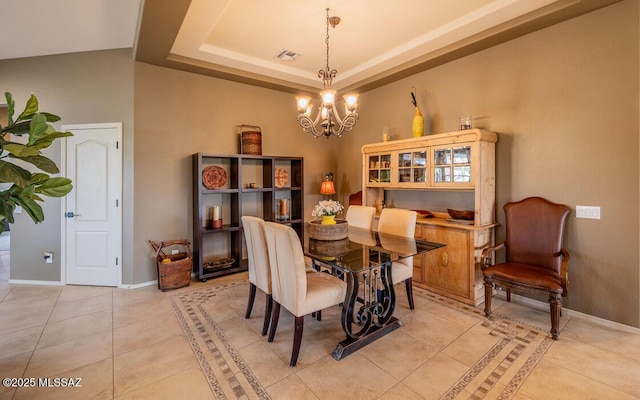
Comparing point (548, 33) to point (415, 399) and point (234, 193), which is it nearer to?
point (415, 399)

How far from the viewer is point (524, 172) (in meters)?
3.29

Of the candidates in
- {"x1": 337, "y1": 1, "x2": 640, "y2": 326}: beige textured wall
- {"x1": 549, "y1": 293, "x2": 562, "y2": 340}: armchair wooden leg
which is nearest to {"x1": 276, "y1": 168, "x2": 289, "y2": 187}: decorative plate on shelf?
{"x1": 337, "y1": 1, "x2": 640, "y2": 326}: beige textured wall

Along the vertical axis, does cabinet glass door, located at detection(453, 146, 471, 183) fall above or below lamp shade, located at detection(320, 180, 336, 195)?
above

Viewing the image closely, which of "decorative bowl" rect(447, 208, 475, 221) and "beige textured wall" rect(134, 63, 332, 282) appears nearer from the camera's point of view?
"decorative bowl" rect(447, 208, 475, 221)

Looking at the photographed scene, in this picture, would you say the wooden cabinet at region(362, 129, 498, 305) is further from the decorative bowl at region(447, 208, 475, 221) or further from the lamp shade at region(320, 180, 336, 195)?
the lamp shade at region(320, 180, 336, 195)

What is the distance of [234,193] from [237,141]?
0.81 meters

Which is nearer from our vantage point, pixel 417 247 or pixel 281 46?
pixel 417 247

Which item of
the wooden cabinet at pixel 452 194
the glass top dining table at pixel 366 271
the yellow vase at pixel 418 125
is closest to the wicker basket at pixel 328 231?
the glass top dining table at pixel 366 271

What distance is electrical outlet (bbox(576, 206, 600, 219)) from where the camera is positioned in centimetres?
284

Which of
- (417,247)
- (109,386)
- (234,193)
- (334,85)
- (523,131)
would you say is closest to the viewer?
(109,386)

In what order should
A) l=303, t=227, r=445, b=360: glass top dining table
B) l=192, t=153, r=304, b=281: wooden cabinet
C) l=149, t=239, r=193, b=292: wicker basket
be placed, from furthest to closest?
l=192, t=153, r=304, b=281: wooden cabinet < l=149, t=239, r=193, b=292: wicker basket < l=303, t=227, r=445, b=360: glass top dining table

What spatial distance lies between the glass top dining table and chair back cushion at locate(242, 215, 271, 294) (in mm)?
373

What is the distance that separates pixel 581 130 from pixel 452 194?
4.61ft

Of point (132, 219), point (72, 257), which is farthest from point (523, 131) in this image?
point (72, 257)
